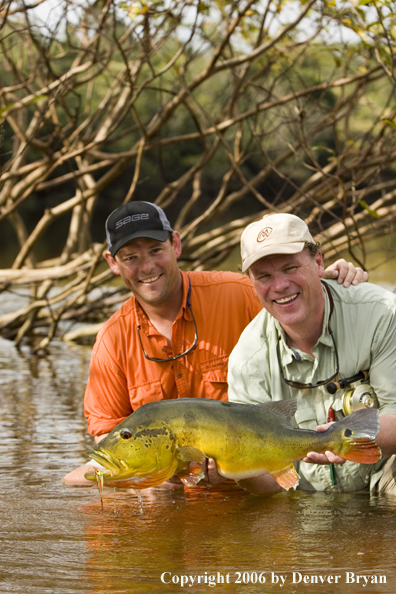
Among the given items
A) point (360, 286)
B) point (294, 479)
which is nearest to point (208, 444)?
point (294, 479)

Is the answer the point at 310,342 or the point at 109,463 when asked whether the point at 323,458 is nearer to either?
the point at 310,342

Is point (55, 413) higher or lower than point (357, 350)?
lower

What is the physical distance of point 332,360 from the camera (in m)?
4.31

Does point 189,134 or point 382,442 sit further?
point 189,134

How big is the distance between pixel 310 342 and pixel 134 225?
1.38 metres

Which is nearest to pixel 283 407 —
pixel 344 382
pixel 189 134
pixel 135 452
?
pixel 344 382

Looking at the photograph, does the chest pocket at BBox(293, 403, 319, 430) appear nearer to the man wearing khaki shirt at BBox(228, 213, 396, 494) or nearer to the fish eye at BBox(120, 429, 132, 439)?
the man wearing khaki shirt at BBox(228, 213, 396, 494)

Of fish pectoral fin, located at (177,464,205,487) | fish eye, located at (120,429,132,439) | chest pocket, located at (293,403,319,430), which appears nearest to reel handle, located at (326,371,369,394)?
chest pocket, located at (293,403,319,430)

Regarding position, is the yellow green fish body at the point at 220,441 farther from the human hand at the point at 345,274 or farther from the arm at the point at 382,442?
the human hand at the point at 345,274

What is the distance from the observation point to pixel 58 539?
163 inches

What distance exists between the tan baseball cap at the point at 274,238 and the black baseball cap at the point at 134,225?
100cm

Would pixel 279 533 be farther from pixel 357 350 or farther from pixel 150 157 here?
pixel 150 157

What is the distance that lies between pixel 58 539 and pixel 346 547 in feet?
4.77

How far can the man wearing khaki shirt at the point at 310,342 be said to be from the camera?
4062mm
